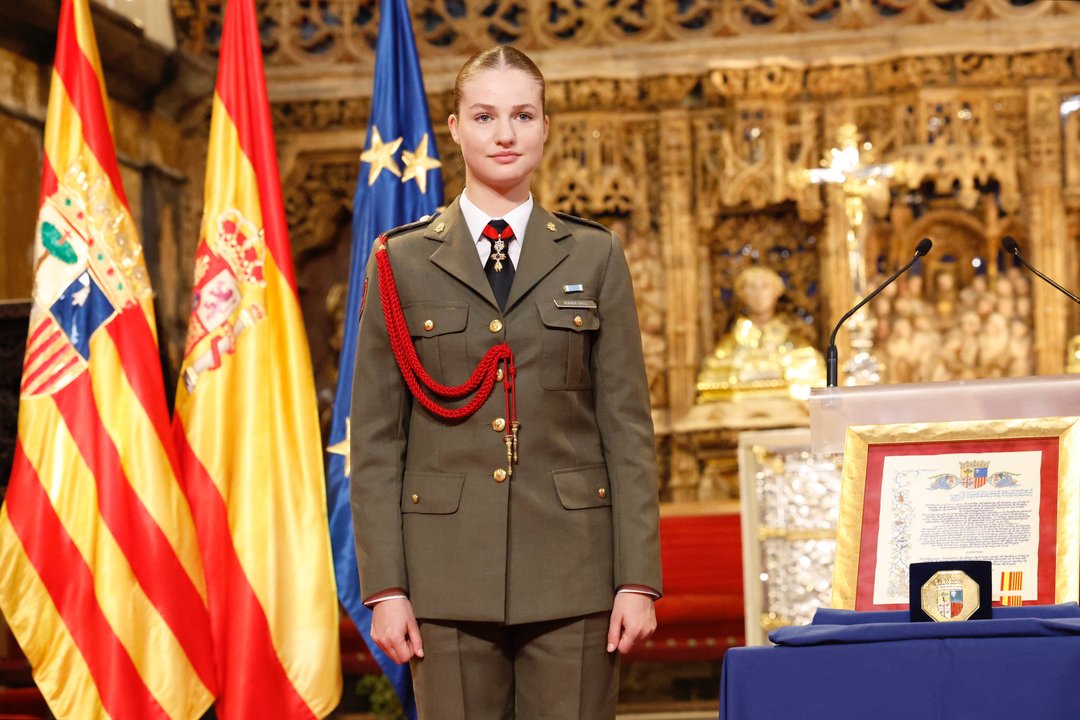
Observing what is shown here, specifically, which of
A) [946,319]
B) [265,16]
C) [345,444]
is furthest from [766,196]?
[345,444]

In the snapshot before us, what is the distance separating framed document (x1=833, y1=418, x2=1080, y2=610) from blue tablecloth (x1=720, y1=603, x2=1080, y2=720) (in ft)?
0.68

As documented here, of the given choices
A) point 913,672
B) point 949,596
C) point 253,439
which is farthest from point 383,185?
point 913,672

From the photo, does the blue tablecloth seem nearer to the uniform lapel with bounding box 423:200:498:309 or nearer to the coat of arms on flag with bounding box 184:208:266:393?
the uniform lapel with bounding box 423:200:498:309

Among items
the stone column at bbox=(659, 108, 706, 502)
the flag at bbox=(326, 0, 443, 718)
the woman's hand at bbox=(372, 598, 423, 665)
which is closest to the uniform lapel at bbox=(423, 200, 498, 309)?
the woman's hand at bbox=(372, 598, 423, 665)

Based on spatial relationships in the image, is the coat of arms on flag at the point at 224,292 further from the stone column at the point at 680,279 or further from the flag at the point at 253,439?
the stone column at the point at 680,279

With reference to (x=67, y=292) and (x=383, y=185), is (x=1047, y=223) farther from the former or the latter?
(x=67, y=292)

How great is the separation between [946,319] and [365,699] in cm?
300

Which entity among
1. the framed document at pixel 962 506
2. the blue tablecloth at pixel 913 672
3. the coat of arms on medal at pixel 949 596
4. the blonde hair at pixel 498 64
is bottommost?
the blue tablecloth at pixel 913 672

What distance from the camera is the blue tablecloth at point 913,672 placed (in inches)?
78.2

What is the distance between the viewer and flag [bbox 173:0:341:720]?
3.86 m

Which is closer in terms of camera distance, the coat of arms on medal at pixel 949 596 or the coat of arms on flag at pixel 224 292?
the coat of arms on medal at pixel 949 596

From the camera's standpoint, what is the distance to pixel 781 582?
13.8ft

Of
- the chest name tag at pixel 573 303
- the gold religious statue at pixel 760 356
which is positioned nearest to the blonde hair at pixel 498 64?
the chest name tag at pixel 573 303

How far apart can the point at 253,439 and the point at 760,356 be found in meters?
3.04
